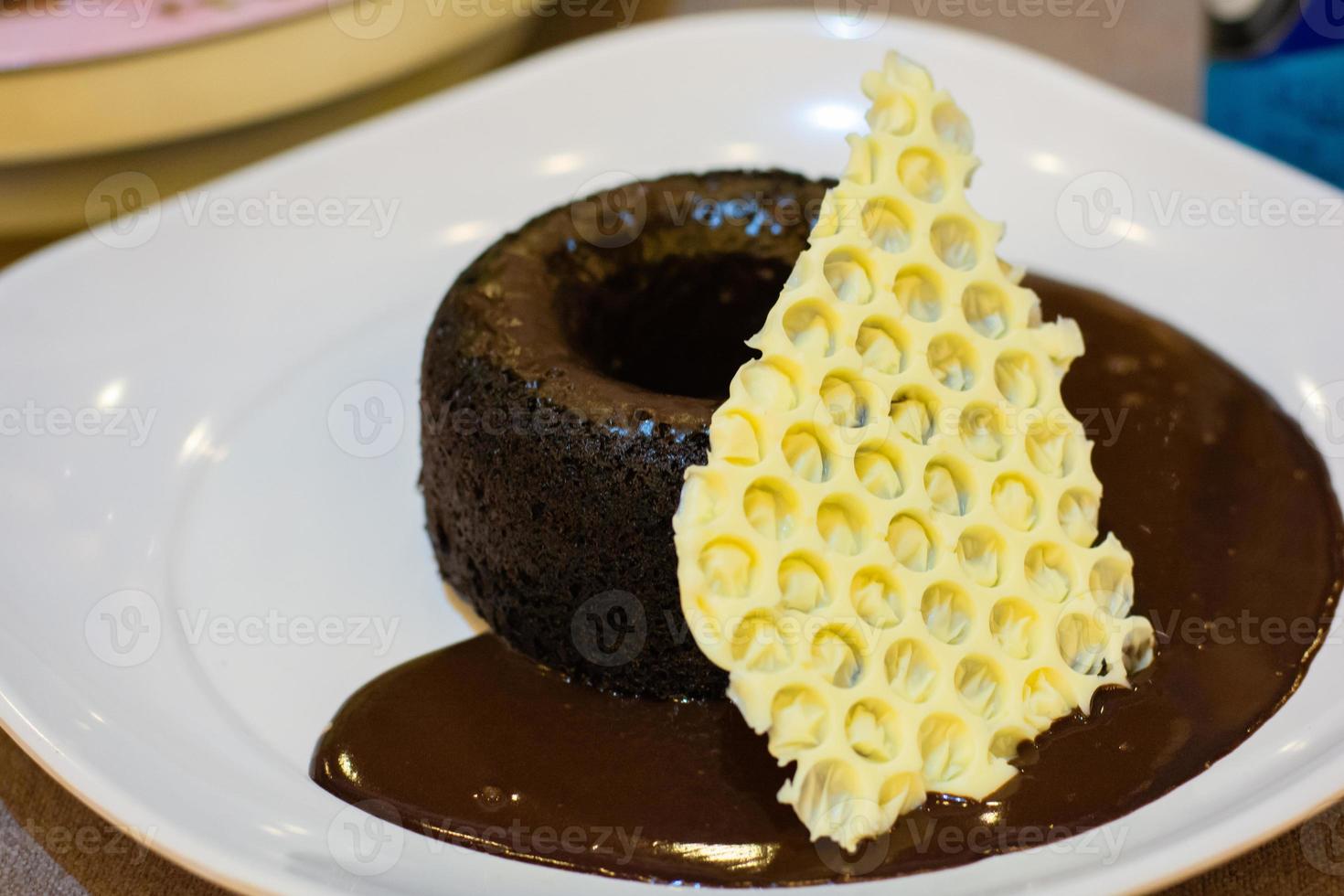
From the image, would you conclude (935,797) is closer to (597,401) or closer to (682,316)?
(597,401)

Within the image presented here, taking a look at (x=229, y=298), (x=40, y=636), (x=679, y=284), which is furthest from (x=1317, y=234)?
(x=40, y=636)

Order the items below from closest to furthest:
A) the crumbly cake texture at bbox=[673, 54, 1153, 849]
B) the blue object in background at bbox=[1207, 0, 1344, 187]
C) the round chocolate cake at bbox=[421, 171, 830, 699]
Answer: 1. the crumbly cake texture at bbox=[673, 54, 1153, 849]
2. the round chocolate cake at bbox=[421, 171, 830, 699]
3. the blue object in background at bbox=[1207, 0, 1344, 187]

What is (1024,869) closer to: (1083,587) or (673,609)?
(1083,587)

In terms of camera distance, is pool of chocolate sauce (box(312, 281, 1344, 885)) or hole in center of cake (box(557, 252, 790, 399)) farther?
hole in center of cake (box(557, 252, 790, 399))

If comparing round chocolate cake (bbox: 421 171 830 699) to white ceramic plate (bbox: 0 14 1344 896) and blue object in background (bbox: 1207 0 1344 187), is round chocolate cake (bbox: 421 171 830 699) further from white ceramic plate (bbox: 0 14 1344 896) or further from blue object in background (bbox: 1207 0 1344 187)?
blue object in background (bbox: 1207 0 1344 187)

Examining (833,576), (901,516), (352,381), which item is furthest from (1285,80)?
(352,381)

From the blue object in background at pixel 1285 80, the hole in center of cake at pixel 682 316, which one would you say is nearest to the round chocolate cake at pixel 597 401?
the hole in center of cake at pixel 682 316

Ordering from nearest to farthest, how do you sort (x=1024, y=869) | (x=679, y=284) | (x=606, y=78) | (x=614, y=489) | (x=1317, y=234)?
(x=1024, y=869)
(x=614, y=489)
(x=679, y=284)
(x=1317, y=234)
(x=606, y=78)

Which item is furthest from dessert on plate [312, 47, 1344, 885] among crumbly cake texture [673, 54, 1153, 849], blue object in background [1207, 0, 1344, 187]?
blue object in background [1207, 0, 1344, 187]
